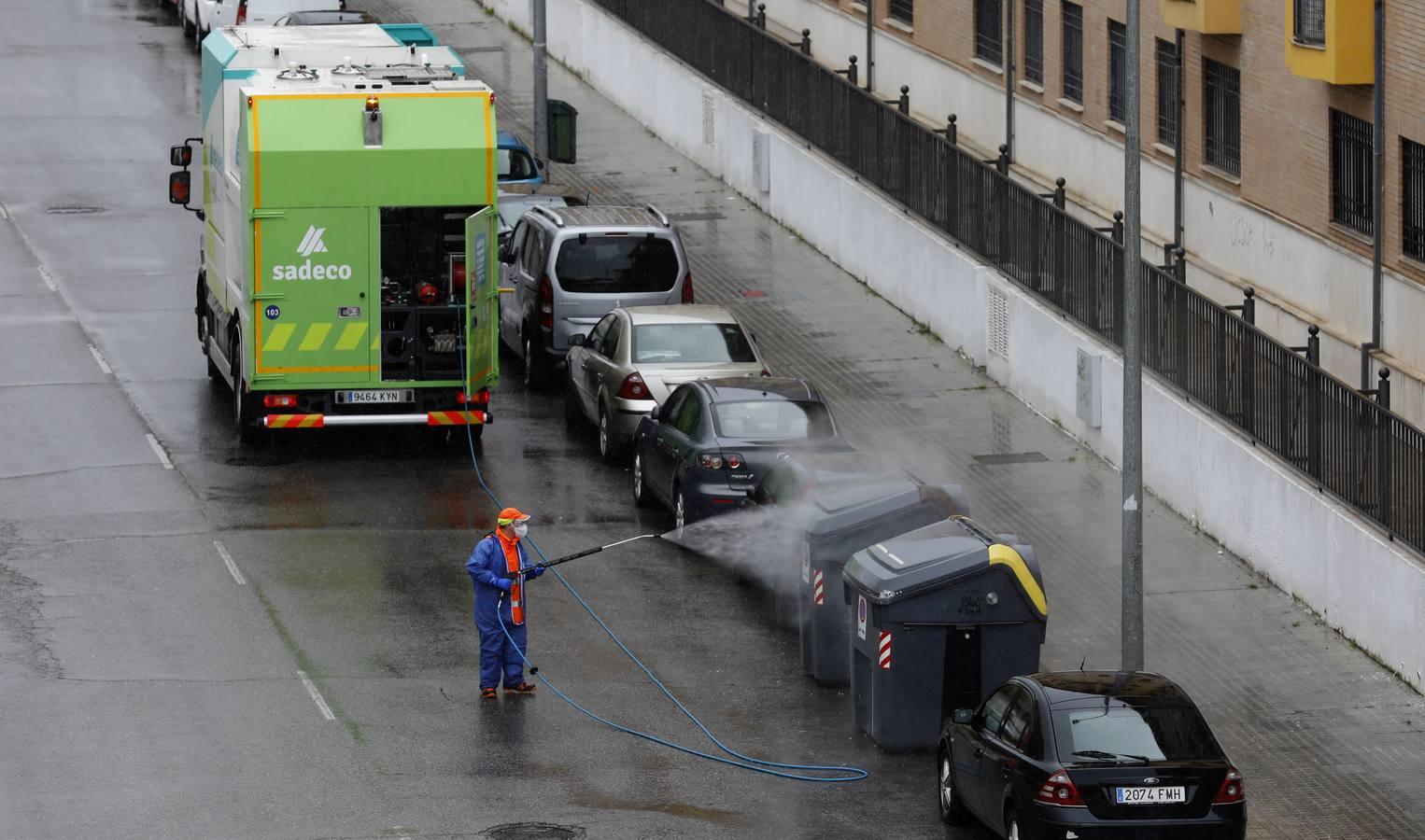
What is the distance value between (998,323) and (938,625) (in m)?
11.7

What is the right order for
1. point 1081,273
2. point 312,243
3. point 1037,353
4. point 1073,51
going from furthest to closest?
point 1073,51 → point 1037,353 → point 1081,273 → point 312,243

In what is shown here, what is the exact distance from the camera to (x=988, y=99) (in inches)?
1449

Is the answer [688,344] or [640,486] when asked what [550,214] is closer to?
[688,344]

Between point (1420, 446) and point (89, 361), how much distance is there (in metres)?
15.4

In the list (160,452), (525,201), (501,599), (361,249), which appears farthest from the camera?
(525,201)

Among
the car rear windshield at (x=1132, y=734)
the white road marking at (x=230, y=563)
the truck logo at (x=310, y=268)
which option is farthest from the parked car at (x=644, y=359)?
the car rear windshield at (x=1132, y=734)

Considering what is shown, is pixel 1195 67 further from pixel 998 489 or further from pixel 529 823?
pixel 529 823

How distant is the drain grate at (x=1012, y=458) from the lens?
82.1 ft

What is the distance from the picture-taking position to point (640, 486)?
2352 centimetres

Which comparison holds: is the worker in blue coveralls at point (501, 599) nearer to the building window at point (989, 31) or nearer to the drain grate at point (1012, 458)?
the drain grate at point (1012, 458)

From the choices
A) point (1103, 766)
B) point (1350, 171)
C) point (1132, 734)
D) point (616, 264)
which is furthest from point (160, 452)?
point (1103, 766)

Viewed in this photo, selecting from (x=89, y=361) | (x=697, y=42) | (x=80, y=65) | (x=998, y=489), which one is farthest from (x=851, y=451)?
(x=80, y=65)

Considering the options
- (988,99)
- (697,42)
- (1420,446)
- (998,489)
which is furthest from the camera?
(697,42)

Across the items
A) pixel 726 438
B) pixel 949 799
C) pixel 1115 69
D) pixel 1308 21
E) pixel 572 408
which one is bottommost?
pixel 949 799
